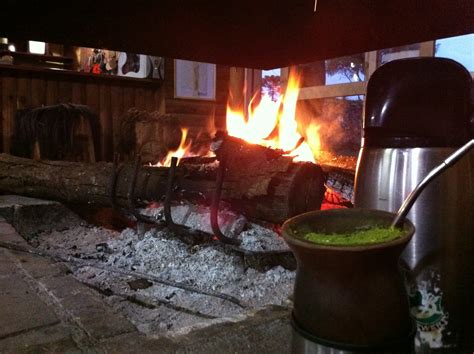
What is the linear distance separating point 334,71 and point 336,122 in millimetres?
608

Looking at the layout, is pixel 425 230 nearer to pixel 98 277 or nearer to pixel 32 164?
pixel 98 277

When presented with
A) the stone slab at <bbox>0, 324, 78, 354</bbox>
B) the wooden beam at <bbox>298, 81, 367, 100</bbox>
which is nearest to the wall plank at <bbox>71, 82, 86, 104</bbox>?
the wooden beam at <bbox>298, 81, 367, 100</bbox>

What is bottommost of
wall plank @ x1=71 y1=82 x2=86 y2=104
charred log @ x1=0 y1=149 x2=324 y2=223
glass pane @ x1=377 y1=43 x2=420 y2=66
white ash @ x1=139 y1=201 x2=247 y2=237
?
white ash @ x1=139 y1=201 x2=247 y2=237

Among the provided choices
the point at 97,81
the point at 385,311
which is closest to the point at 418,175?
the point at 385,311

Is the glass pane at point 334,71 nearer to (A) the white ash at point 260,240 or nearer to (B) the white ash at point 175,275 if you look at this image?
→ (A) the white ash at point 260,240

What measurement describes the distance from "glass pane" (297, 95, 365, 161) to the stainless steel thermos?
2.84 m

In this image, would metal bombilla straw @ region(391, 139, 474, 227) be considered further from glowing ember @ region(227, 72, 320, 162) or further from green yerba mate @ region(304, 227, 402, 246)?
glowing ember @ region(227, 72, 320, 162)

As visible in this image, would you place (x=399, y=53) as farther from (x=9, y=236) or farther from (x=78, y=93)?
(x=78, y=93)

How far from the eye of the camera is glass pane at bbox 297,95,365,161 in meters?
4.38

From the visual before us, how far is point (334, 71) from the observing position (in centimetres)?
467

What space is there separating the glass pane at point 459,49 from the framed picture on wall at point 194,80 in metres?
4.32

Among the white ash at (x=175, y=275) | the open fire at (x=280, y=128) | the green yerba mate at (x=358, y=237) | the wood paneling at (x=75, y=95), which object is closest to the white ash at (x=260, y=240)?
the white ash at (x=175, y=275)

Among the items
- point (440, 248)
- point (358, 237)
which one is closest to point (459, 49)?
point (440, 248)

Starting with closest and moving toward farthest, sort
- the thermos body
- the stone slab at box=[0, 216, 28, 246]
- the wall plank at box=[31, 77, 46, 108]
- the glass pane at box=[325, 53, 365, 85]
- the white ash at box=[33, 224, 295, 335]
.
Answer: the thermos body < the white ash at box=[33, 224, 295, 335] < the stone slab at box=[0, 216, 28, 246] < the glass pane at box=[325, 53, 365, 85] < the wall plank at box=[31, 77, 46, 108]
